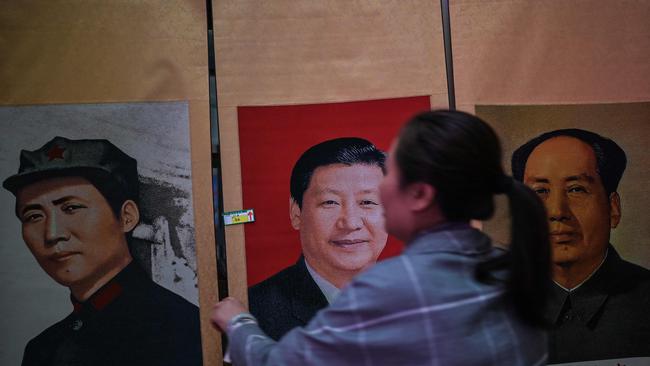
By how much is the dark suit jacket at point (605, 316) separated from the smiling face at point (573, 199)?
0.33 ft

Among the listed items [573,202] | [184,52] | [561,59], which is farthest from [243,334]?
[561,59]

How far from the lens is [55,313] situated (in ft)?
8.43

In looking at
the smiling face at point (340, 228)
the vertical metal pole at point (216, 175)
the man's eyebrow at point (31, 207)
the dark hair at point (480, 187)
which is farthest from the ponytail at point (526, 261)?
the man's eyebrow at point (31, 207)

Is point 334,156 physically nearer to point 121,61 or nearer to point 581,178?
point 121,61

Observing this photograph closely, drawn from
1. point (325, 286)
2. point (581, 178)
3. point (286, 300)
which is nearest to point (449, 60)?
point (581, 178)

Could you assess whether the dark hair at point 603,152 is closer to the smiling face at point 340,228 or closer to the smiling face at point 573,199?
the smiling face at point 573,199

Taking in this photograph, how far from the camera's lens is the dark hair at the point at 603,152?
9.43ft

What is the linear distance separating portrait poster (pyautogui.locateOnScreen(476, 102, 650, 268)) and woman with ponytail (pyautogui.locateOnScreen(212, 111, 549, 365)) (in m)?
1.81

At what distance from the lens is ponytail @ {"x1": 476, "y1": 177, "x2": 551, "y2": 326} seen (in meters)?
1.02

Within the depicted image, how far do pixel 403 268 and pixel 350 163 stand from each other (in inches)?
68.1

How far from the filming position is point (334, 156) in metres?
2.75

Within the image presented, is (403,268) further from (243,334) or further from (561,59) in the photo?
(561,59)

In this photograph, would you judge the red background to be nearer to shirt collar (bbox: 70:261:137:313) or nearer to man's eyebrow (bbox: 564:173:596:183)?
shirt collar (bbox: 70:261:137:313)

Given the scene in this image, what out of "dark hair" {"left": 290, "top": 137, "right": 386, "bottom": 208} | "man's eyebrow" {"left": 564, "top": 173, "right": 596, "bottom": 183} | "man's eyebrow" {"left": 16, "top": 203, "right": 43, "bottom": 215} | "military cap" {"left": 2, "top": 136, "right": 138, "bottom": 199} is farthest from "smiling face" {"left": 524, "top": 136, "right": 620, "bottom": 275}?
"man's eyebrow" {"left": 16, "top": 203, "right": 43, "bottom": 215}
